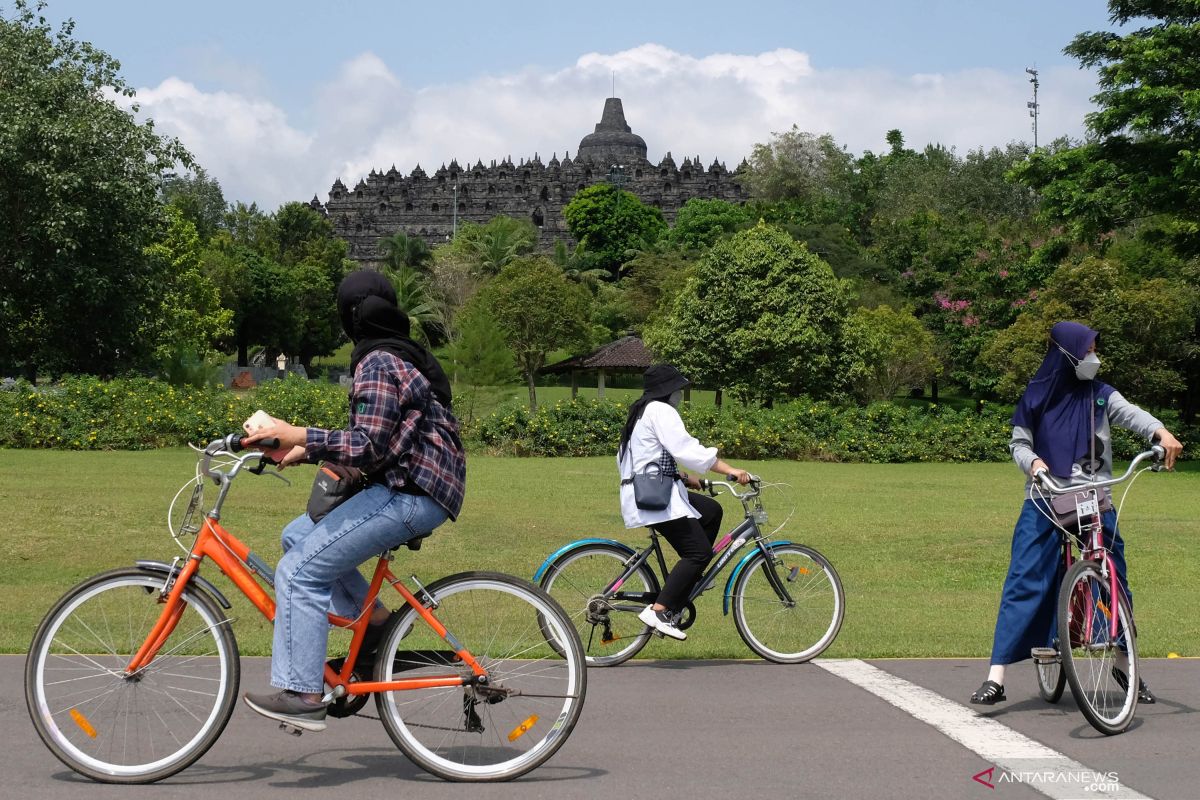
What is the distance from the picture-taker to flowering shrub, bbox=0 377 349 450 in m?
27.8

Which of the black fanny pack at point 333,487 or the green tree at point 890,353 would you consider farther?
the green tree at point 890,353

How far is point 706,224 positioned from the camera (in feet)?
309

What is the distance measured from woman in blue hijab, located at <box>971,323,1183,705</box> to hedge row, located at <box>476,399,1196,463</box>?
79.8ft

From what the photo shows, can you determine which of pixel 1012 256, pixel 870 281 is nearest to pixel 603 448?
pixel 1012 256

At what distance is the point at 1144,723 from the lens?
238 inches

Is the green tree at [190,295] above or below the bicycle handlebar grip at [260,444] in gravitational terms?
above

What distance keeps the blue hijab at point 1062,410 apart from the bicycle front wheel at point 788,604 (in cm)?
156

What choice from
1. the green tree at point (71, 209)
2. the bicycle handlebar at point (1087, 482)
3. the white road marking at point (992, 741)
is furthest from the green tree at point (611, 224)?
the bicycle handlebar at point (1087, 482)

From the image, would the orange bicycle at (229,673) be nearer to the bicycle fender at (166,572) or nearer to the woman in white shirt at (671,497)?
the bicycle fender at (166,572)

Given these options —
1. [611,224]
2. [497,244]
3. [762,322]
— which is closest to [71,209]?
[762,322]

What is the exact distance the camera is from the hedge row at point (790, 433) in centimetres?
3120

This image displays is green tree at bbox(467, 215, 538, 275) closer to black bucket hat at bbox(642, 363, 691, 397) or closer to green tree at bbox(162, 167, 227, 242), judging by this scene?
green tree at bbox(162, 167, 227, 242)

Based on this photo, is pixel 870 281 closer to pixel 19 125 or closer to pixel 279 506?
pixel 19 125

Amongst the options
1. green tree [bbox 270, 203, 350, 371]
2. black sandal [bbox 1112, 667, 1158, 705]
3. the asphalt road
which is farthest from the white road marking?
green tree [bbox 270, 203, 350, 371]
